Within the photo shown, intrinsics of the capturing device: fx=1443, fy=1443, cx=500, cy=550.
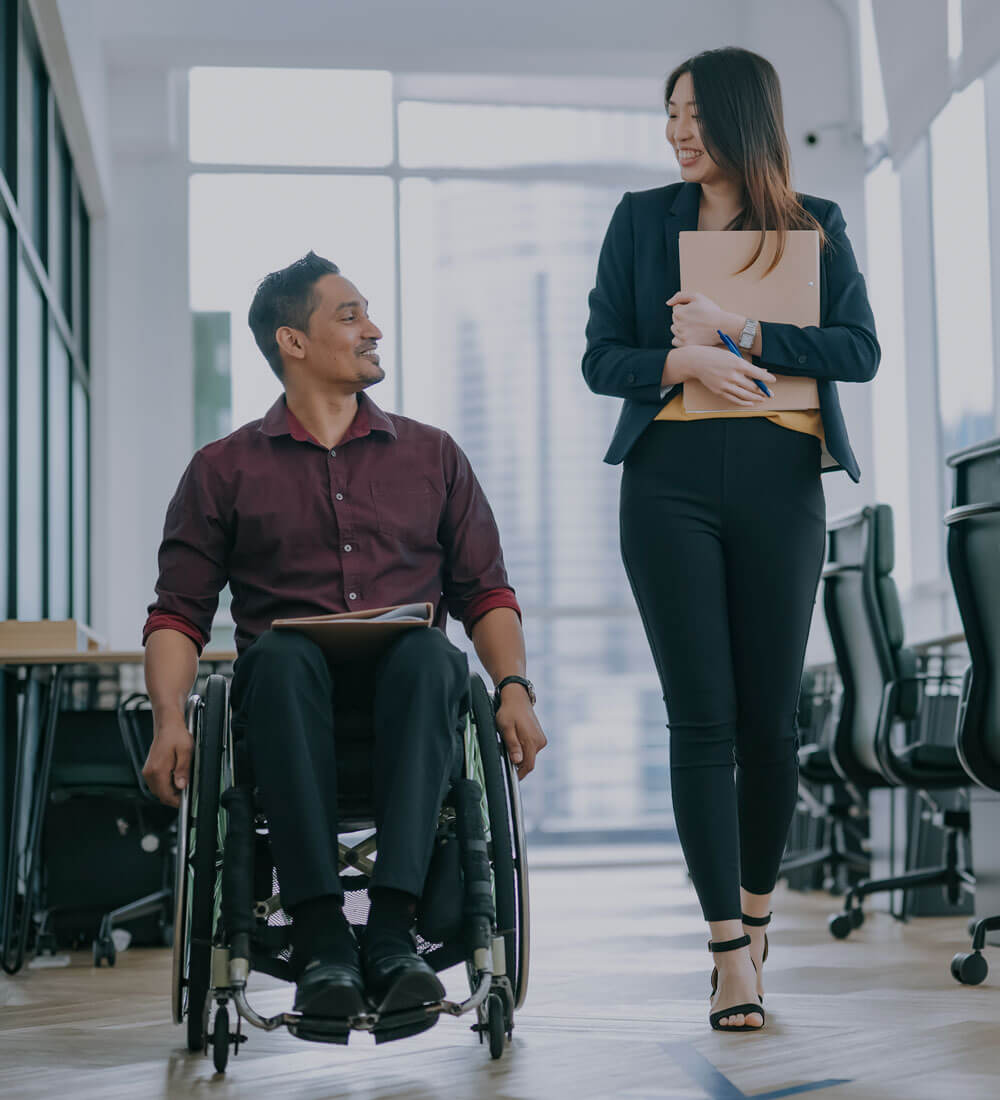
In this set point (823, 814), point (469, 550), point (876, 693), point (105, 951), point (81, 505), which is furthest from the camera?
point (81, 505)

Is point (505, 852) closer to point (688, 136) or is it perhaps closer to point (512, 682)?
point (512, 682)

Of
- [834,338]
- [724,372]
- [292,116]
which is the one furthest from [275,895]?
[292,116]

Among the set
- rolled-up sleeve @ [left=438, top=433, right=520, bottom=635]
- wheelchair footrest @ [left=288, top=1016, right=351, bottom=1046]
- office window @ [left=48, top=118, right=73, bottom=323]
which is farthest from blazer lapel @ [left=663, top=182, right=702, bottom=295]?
office window @ [left=48, top=118, right=73, bottom=323]

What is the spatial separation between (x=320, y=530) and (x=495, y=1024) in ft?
2.46

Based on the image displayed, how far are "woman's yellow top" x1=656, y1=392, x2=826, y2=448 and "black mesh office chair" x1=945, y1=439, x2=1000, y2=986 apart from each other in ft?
1.96

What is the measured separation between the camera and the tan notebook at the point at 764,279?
214 cm

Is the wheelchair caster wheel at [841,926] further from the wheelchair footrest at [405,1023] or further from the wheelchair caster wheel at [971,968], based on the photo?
the wheelchair footrest at [405,1023]

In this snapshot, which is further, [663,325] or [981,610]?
[981,610]

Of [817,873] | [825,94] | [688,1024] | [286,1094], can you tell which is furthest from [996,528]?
[825,94]

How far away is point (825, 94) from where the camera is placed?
25.3ft

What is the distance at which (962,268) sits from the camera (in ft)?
22.0

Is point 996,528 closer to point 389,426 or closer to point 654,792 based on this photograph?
point 389,426

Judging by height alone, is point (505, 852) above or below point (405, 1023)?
above

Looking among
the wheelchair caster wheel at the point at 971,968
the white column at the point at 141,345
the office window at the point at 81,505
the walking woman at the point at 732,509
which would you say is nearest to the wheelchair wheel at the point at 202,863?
the walking woman at the point at 732,509
